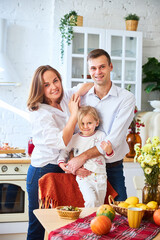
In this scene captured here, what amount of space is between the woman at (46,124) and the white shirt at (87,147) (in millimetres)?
87

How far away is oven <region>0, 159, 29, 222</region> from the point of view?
3.64 m

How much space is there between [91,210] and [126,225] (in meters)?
0.32

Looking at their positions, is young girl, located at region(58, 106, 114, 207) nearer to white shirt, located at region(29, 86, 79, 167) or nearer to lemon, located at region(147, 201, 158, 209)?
white shirt, located at region(29, 86, 79, 167)

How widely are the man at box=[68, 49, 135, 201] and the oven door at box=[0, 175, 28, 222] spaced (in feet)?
4.74

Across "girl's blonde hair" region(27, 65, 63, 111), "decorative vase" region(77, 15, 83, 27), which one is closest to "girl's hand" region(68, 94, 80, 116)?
"girl's blonde hair" region(27, 65, 63, 111)

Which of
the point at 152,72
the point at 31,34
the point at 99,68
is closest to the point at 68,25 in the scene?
the point at 31,34

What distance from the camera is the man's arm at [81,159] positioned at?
2355 millimetres

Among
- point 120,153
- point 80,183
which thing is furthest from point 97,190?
point 120,153

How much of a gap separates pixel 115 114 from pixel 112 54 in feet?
6.12

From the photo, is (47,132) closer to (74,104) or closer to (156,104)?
(74,104)

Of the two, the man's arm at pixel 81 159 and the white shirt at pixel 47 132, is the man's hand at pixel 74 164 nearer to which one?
the man's arm at pixel 81 159

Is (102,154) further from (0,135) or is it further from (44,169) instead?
(0,135)

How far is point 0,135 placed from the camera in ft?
14.1

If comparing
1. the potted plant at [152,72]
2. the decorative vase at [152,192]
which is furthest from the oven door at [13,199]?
the decorative vase at [152,192]
